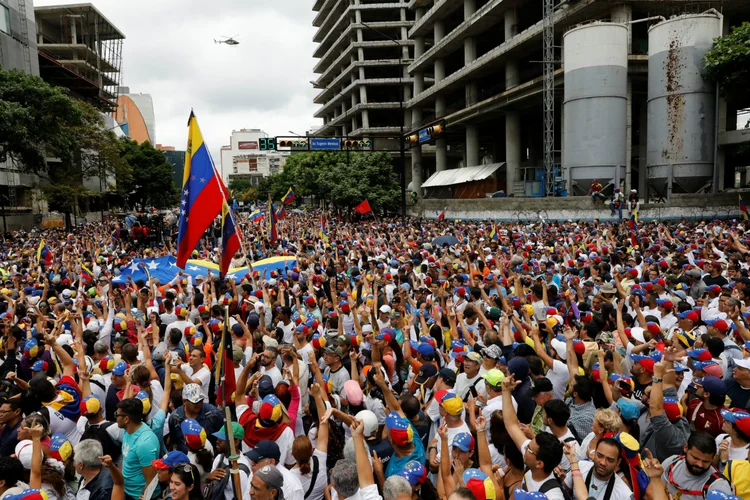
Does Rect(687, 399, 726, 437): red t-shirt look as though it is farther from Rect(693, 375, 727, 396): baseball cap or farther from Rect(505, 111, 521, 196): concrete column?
Rect(505, 111, 521, 196): concrete column

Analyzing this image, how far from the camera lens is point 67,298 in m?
10.1

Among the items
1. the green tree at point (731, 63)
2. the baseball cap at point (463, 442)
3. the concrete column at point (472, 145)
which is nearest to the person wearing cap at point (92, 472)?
the baseball cap at point (463, 442)

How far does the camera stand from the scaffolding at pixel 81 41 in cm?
5756

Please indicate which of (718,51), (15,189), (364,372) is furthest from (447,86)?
(364,372)

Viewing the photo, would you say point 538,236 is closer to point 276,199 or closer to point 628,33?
point 628,33

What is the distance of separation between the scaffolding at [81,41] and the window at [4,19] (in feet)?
59.6

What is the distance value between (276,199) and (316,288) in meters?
75.2

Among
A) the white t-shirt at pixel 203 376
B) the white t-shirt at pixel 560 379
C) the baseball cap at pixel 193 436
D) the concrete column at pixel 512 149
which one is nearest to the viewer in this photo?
the baseball cap at pixel 193 436

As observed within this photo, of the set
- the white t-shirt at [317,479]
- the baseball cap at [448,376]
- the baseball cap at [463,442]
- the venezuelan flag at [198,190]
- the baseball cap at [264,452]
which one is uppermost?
the venezuelan flag at [198,190]

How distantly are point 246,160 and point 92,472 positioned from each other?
18200 cm

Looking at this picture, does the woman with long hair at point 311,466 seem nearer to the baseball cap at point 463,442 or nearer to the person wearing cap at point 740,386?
the baseball cap at point 463,442

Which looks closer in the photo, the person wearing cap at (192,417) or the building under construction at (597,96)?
the person wearing cap at (192,417)

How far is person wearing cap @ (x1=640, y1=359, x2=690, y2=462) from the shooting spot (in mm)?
3797

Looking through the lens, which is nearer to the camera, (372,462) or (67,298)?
(372,462)
